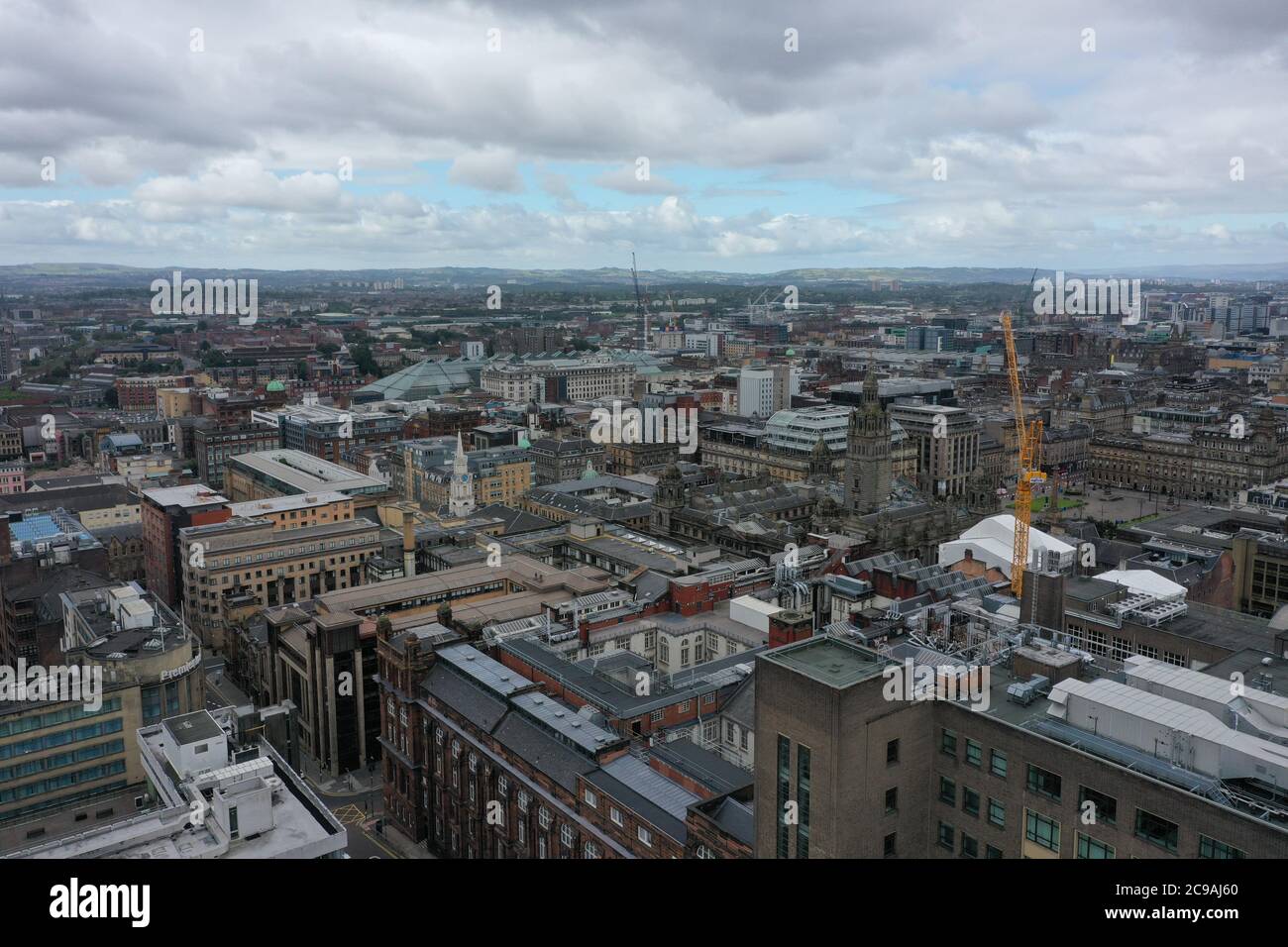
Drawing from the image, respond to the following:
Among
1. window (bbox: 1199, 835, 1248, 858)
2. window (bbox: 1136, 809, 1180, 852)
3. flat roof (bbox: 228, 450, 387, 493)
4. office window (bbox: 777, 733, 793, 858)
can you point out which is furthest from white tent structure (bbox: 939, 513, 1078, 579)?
flat roof (bbox: 228, 450, 387, 493)

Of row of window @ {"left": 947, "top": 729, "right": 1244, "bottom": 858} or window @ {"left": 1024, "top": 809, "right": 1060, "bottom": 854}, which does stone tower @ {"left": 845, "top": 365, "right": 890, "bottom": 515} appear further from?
window @ {"left": 1024, "top": 809, "right": 1060, "bottom": 854}

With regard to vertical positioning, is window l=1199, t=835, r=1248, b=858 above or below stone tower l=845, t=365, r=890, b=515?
below

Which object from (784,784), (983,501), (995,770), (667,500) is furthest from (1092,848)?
(983,501)

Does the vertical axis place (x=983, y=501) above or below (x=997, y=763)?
below

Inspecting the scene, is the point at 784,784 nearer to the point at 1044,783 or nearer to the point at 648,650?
the point at 1044,783
